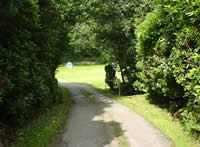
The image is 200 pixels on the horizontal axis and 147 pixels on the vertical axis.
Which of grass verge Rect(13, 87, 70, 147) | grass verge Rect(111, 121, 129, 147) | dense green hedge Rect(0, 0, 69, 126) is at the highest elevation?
dense green hedge Rect(0, 0, 69, 126)

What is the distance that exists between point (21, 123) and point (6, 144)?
1.40 meters

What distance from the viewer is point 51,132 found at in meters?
7.28

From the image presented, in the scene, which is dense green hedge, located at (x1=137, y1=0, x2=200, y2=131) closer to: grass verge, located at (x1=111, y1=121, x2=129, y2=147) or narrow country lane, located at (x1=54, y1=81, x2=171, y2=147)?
narrow country lane, located at (x1=54, y1=81, x2=171, y2=147)

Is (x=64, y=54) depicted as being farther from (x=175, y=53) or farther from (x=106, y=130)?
(x=175, y=53)

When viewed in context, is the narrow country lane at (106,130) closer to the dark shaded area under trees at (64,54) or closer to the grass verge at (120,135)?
the grass verge at (120,135)

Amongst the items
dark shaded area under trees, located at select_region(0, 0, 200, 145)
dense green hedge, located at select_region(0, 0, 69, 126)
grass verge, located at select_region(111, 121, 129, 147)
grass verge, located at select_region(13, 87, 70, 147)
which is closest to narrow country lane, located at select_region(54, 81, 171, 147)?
grass verge, located at select_region(111, 121, 129, 147)

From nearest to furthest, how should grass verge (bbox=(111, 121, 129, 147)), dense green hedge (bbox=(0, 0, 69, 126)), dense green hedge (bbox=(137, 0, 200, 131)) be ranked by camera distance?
1. dense green hedge (bbox=(0, 0, 69, 126))
2. dense green hedge (bbox=(137, 0, 200, 131))
3. grass verge (bbox=(111, 121, 129, 147))

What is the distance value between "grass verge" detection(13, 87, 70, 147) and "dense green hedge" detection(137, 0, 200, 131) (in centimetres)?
479

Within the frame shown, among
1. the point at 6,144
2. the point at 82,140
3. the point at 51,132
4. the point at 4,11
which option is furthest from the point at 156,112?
the point at 4,11

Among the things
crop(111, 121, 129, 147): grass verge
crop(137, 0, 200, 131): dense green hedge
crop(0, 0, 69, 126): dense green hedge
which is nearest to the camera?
crop(0, 0, 69, 126): dense green hedge

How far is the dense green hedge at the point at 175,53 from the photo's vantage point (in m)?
6.33

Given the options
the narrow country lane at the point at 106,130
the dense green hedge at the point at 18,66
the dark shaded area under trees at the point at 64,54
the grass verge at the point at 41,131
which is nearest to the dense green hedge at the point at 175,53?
the dark shaded area under trees at the point at 64,54

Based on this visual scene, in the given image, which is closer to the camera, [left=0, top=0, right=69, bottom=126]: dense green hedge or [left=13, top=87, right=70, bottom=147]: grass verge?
[left=0, top=0, right=69, bottom=126]: dense green hedge

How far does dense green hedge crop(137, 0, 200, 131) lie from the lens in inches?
249
